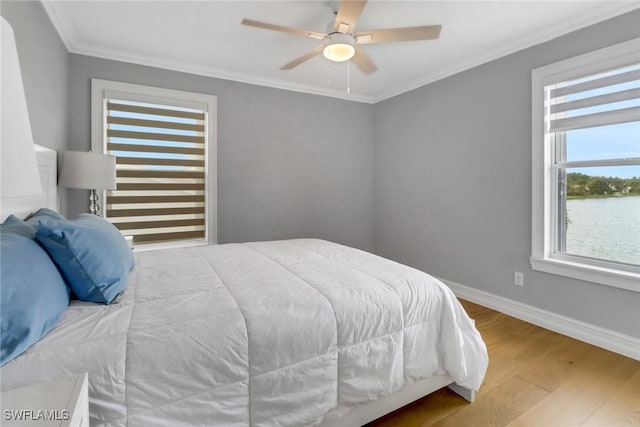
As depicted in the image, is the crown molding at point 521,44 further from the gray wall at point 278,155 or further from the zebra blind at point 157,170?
the zebra blind at point 157,170

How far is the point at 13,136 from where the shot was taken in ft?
1.90

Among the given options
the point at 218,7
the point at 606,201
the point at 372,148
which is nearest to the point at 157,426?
the point at 218,7

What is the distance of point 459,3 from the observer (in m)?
2.20

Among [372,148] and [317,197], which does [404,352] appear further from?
[372,148]

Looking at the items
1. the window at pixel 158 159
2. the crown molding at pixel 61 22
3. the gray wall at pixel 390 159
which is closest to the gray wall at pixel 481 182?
the gray wall at pixel 390 159

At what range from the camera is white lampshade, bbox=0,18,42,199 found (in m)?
0.55

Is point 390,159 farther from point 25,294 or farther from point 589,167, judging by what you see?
point 25,294

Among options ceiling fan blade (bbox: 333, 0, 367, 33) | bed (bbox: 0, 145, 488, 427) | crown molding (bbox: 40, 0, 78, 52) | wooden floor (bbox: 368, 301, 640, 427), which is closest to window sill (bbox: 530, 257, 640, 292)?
wooden floor (bbox: 368, 301, 640, 427)

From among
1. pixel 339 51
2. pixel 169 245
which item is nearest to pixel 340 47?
pixel 339 51

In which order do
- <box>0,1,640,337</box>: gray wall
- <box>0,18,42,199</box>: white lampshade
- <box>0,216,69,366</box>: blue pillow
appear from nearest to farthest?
<box>0,18,42,199</box>: white lampshade
<box>0,216,69,366</box>: blue pillow
<box>0,1,640,337</box>: gray wall

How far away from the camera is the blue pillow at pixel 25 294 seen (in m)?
0.86

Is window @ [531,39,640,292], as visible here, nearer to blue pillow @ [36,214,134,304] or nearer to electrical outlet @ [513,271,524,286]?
electrical outlet @ [513,271,524,286]

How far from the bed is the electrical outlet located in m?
1.48

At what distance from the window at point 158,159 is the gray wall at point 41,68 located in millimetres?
361
